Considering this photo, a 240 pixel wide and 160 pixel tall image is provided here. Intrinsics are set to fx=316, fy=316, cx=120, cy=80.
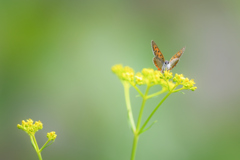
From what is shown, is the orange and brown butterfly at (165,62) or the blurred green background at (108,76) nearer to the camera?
the orange and brown butterfly at (165,62)

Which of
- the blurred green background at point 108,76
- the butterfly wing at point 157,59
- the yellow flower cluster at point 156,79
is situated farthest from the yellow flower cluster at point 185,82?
the blurred green background at point 108,76

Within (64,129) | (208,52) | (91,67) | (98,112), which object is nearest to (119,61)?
(91,67)

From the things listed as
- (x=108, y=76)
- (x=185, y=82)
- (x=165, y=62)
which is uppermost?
(x=108, y=76)

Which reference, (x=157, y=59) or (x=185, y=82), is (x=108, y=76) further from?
(x=185, y=82)

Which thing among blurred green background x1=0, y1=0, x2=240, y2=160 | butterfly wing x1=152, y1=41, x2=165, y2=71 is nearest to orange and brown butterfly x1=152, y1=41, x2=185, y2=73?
butterfly wing x1=152, y1=41, x2=165, y2=71

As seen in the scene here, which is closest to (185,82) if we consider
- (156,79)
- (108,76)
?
(156,79)

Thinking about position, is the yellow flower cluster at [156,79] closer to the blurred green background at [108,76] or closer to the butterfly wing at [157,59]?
the butterfly wing at [157,59]

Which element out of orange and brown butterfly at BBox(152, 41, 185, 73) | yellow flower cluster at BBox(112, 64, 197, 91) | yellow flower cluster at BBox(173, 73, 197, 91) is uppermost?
orange and brown butterfly at BBox(152, 41, 185, 73)

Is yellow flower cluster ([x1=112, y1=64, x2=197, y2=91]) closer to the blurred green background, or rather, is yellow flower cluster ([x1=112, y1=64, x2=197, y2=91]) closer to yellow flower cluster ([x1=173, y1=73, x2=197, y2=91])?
yellow flower cluster ([x1=173, y1=73, x2=197, y2=91])

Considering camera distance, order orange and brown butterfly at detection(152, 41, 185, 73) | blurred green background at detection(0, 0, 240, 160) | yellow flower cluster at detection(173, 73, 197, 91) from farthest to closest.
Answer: blurred green background at detection(0, 0, 240, 160)
orange and brown butterfly at detection(152, 41, 185, 73)
yellow flower cluster at detection(173, 73, 197, 91)
